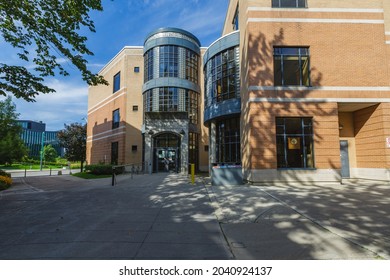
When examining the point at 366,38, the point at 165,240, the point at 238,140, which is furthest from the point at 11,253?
the point at 366,38

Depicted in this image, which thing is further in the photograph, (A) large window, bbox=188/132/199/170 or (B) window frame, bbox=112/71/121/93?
(B) window frame, bbox=112/71/121/93

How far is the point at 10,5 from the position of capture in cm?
848

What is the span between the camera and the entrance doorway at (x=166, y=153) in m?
22.1

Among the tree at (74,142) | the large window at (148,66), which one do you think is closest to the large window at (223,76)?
the large window at (148,66)

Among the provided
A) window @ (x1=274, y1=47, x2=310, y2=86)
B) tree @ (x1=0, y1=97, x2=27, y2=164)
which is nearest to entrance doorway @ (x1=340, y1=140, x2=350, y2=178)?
window @ (x1=274, y1=47, x2=310, y2=86)

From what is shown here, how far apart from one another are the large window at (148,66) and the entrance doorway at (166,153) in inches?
286

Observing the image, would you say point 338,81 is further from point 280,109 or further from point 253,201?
point 253,201

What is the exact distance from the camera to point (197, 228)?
540 cm

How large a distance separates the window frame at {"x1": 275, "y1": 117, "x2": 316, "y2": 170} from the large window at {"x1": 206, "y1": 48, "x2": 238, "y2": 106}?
4.71m

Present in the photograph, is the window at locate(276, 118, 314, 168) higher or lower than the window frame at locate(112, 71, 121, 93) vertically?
lower

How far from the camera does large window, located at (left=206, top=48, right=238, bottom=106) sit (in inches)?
661

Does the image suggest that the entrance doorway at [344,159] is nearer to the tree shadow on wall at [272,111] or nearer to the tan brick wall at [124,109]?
the tree shadow on wall at [272,111]

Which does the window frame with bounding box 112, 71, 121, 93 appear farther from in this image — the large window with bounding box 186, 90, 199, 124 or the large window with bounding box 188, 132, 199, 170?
the large window with bounding box 188, 132, 199, 170
